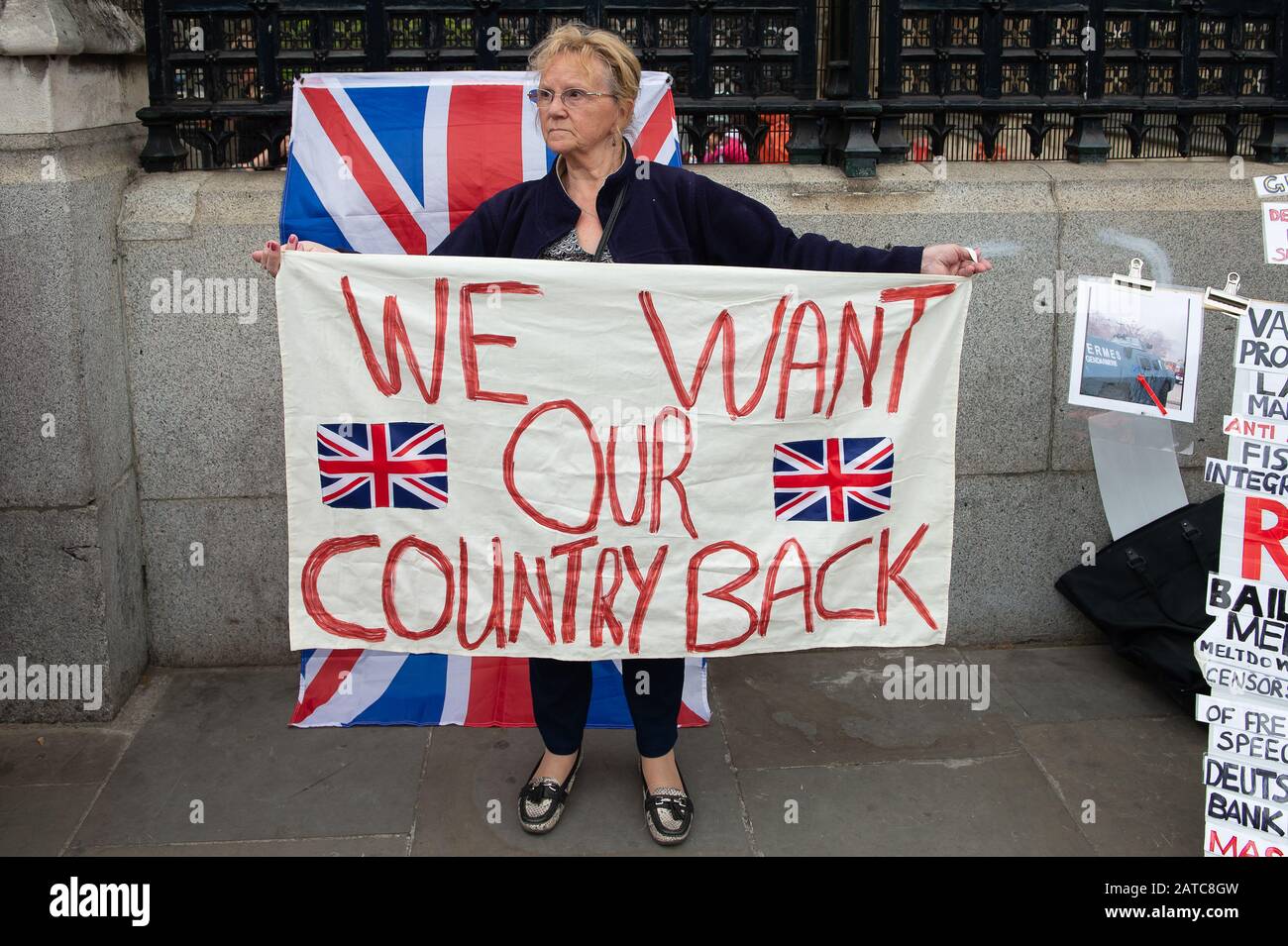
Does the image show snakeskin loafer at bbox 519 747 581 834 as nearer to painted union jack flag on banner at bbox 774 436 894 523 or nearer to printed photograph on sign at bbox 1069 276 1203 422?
painted union jack flag on banner at bbox 774 436 894 523

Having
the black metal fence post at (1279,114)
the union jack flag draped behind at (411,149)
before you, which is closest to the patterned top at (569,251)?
the union jack flag draped behind at (411,149)

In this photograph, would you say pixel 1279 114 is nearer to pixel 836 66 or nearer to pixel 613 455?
pixel 836 66

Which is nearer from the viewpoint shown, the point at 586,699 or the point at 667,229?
the point at 667,229

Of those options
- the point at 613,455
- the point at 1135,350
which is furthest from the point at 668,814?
the point at 1135,350

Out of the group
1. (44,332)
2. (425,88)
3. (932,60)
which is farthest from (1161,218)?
(44,332)

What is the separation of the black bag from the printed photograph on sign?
33.6 inches

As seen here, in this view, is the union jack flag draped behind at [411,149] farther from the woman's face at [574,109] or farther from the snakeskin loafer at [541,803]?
the snakeskin loafer at [541,803]

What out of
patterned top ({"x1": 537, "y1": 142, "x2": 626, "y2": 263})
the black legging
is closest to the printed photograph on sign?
patterned top ({"x1": 537, "y1": 142, "x2": 626, "y2": 263})

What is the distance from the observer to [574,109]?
146 inches

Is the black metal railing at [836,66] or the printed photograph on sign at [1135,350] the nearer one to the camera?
the printed photograph on sign at [1135,350]

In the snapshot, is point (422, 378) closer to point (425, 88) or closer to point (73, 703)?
point (425, 88)

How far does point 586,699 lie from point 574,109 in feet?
5.60

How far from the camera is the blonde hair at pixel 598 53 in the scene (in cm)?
372

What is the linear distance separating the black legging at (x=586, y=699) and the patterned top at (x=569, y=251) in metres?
1.16
